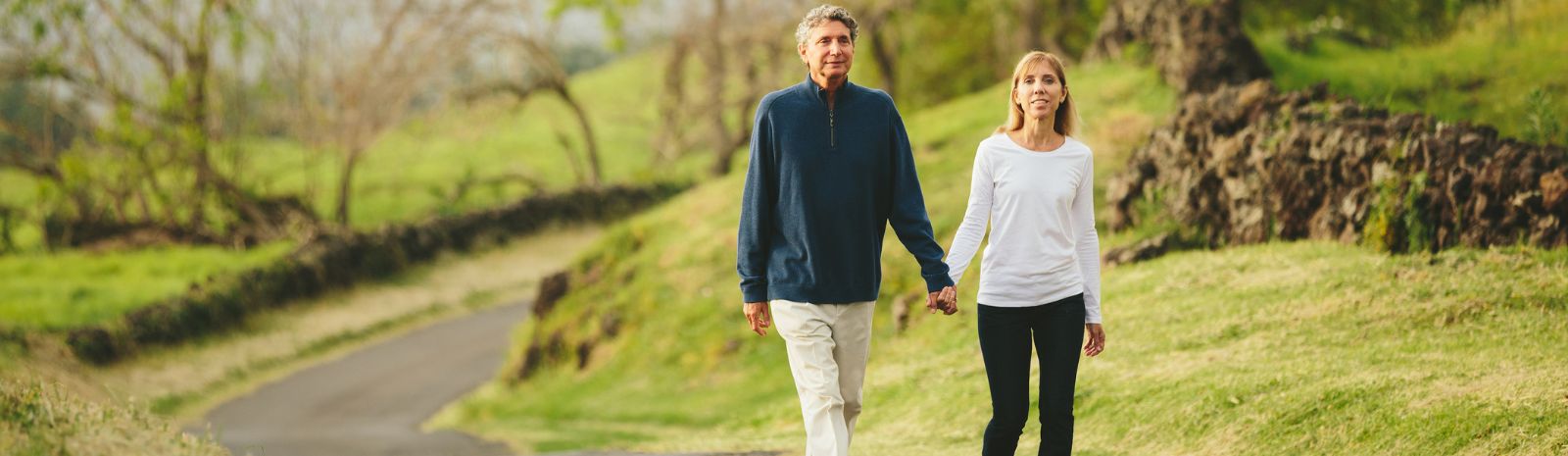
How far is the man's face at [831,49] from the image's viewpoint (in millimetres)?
5785

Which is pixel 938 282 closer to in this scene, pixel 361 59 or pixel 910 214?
pixel 910 214

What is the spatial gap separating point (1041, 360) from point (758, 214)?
1.37 m

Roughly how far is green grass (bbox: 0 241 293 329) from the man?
82.6ft

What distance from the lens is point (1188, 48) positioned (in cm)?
1830

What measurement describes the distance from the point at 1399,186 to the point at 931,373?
4.09 m

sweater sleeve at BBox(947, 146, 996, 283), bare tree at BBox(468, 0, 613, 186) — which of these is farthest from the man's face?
bare tree at BBox(468, 0, 613, 186)

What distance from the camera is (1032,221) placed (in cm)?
578

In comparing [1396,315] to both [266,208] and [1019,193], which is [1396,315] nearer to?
[1019,193]

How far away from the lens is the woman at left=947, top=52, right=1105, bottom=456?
229 inches

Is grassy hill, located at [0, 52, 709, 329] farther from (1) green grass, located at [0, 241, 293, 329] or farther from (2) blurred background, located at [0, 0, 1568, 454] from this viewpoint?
(2) blurred background, located at [0, 0, 1568, 454]

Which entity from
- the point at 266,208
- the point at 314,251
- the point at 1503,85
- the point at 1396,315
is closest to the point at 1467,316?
the point at 1396,315

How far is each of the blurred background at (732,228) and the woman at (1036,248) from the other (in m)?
2.33

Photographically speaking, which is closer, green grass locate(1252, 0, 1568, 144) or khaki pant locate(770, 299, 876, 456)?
khaki pant locate(770, 299, 876, 456)

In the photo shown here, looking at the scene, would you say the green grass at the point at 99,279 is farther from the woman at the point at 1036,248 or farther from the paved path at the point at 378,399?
the woman at the point at 1036,248
